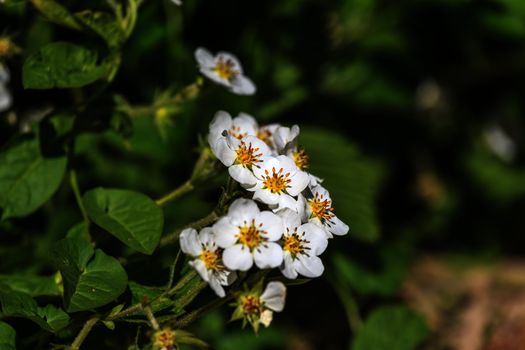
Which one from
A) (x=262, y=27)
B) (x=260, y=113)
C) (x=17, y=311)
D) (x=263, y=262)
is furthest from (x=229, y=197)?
(x=262, y=27)

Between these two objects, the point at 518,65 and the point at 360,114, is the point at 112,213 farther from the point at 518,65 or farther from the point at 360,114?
the point at 518,65

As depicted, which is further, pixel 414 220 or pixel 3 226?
pixel 414 220

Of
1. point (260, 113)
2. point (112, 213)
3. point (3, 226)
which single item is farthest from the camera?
point (260, 113)

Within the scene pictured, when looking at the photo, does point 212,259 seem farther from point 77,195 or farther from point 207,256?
point 77,195

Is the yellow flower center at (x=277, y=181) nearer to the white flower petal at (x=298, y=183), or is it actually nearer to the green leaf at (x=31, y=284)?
the white flower petal at (x=298, y=183)

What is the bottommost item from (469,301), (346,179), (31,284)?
(469,301)

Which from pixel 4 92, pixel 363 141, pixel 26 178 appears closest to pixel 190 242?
pixel 26 178
